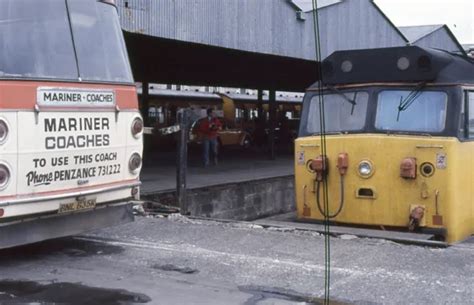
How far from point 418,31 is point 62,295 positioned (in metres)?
30.0

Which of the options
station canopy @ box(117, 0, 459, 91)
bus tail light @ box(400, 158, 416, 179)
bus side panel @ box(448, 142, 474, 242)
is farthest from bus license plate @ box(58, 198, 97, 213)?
station canopy @ box(117, 0, 459, 91)

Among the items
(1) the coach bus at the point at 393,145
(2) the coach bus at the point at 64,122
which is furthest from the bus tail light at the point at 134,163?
(1) the coach bus at the point at 393,145

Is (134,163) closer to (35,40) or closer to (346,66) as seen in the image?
(35,40)

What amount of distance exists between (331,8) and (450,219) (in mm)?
14959

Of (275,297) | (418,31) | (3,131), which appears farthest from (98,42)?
(418,31)

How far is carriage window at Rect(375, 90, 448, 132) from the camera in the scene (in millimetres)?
8422

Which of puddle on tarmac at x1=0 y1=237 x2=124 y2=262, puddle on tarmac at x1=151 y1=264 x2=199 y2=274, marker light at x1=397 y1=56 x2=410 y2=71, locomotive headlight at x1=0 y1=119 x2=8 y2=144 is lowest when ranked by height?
puddle on tarmac at x1=151 y1=264 x2=199 y2=274

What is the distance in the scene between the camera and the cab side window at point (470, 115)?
859cm

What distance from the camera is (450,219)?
828 centimetres

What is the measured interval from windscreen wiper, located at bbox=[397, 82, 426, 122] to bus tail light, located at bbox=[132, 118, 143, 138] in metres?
3.51

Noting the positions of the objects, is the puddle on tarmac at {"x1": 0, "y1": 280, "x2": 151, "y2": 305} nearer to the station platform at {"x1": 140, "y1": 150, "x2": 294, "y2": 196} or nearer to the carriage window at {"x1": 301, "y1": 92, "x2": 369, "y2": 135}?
the carriage window at {"x1": 301, "y1": 92, "x2": 369, "y2": 135}

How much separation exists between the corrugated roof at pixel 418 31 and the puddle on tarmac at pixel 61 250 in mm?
24174

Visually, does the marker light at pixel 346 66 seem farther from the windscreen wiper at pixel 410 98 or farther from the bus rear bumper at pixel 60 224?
the bus rear bumper at pixel 60 224

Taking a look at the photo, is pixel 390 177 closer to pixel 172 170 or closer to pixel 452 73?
pixel 452 73
